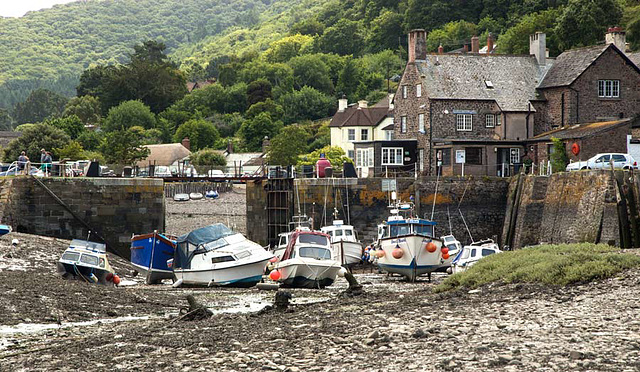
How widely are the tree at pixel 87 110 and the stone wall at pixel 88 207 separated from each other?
86.2 metres

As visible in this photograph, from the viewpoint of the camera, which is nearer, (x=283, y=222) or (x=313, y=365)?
(x=313, y=365)

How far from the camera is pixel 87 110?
137000 mm

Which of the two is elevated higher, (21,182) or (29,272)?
(21,182)

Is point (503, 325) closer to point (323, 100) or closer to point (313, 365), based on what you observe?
point (313, 365)

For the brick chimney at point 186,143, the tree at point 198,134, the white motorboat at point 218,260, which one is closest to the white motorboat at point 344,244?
the white motorboat at point 218,260

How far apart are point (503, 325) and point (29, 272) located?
22970 millimetres

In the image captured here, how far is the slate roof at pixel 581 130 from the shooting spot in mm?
55250

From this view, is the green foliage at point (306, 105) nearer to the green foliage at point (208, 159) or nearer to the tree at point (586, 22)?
the green foliage at point (208, 159)

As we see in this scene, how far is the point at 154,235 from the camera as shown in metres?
41.1

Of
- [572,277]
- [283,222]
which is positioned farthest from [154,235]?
[572,277]

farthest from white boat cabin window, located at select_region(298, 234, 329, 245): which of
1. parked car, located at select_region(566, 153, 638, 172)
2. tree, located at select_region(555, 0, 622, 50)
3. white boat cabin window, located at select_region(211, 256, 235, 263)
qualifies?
tree, located at select_region(555, 0, 622, 50)

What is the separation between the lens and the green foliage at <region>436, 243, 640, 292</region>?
22812 mm

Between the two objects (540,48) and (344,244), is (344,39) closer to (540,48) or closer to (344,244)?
(540,48)

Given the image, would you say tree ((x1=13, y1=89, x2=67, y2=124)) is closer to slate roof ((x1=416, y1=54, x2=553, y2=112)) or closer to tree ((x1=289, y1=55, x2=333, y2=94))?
tree ((x1=289, y1=55, x2=333, y2=94))
